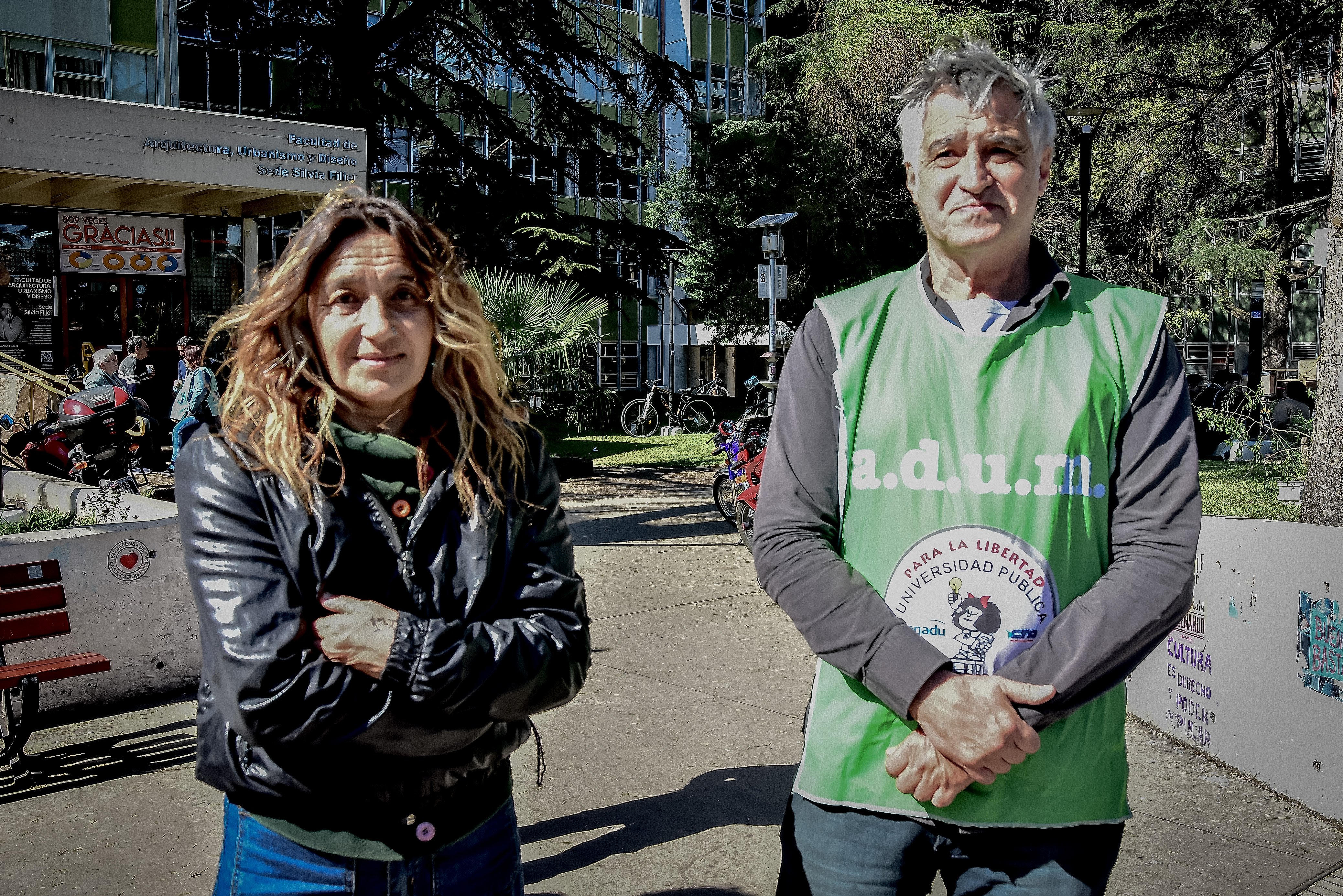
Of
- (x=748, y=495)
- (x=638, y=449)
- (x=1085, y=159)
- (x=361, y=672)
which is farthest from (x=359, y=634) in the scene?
(x=638, y=449)

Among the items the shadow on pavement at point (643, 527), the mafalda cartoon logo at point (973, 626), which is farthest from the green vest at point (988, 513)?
the shadow on pavement at point (643, 527)

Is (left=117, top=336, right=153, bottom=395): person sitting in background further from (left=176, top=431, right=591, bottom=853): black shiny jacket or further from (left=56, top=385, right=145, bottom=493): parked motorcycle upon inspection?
(left=176, top=431, right=591, bottom=853): black shiny jacket

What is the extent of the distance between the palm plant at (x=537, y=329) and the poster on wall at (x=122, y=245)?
16.2ft

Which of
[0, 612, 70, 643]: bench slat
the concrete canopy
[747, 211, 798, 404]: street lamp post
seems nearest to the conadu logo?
[0, 612, 70, 643]: bench slat

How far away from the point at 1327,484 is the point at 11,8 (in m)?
22.0

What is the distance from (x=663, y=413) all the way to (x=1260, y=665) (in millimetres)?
18900

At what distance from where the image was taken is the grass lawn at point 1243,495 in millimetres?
8656

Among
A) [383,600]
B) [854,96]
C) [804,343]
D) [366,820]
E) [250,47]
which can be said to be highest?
[854,96]

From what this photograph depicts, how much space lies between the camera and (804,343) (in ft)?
6.48

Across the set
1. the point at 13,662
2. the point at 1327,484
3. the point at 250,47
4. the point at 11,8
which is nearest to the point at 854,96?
the point at 250,47

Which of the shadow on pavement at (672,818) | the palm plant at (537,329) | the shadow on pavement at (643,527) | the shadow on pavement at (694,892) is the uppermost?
the palm plant at (537,329)

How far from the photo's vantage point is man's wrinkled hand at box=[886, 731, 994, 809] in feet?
5.64

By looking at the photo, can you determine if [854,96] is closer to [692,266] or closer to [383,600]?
[692,266]

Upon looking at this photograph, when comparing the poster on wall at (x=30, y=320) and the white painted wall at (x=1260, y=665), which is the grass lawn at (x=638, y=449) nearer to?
the poster on wall at (x=30, y=320)
